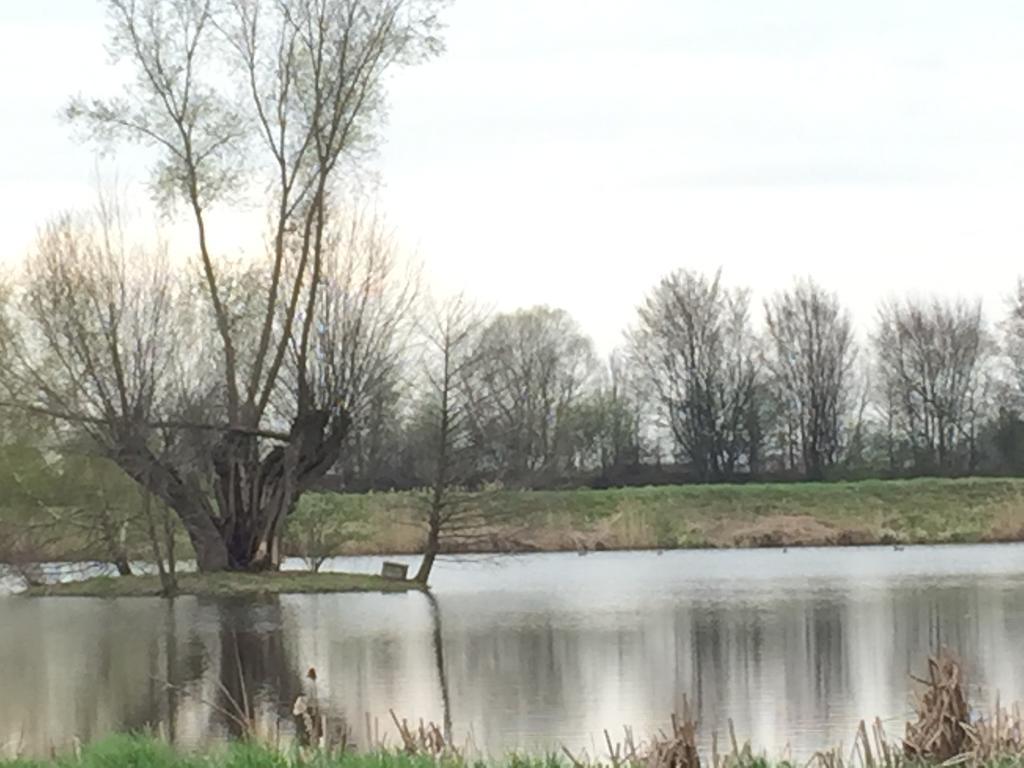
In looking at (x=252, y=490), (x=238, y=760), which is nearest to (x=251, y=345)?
(x=252, y=490)

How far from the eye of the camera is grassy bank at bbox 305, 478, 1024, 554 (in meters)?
47.3

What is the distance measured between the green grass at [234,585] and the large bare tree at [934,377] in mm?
41499

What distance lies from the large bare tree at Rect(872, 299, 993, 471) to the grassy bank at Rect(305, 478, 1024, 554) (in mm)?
17414

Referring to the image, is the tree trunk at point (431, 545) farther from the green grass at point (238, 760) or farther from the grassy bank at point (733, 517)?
the green grass at point (238, 760)

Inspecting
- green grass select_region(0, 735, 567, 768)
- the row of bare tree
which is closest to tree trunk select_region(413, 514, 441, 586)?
the row of bare tree

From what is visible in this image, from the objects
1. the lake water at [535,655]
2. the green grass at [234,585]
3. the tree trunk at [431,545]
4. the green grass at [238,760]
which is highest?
the tree trunk at [431,545]

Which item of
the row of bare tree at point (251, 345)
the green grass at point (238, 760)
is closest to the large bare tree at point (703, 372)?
the row of bare tree at point (251, 345)

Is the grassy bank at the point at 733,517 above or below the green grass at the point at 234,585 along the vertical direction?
above

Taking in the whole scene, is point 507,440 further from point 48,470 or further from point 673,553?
point 673,553

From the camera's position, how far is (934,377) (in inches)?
2815

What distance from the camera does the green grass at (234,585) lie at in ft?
105

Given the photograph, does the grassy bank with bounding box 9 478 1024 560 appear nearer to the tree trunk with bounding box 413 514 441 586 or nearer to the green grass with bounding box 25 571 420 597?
the tree trunk with bounding box 413 514 441 586

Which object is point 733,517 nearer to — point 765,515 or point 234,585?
point 765,515

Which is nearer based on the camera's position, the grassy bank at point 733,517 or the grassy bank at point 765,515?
the grassy bank at point 733,517
